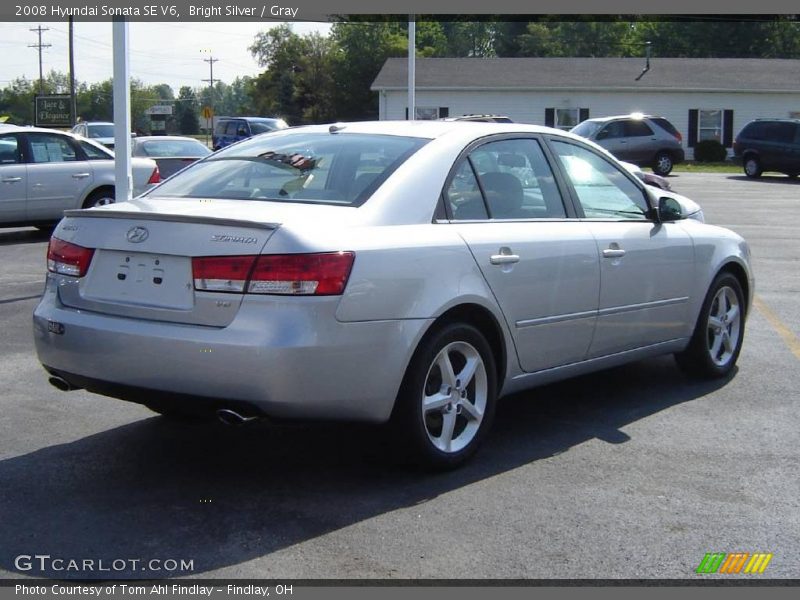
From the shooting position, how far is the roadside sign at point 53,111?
47.9 m

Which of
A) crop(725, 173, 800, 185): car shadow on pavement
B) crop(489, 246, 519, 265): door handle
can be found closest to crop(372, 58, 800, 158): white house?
crop(725, 173, 800, 185): car shadow on pavement

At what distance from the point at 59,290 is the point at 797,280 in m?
8.80

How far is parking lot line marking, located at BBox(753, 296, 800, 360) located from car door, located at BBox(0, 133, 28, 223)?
9.82 metres

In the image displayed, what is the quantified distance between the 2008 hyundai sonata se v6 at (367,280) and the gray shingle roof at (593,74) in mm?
43597

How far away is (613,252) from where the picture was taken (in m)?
6.21

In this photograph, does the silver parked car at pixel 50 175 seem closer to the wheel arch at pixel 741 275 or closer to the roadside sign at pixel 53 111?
the wheel arch at pixel 741 275

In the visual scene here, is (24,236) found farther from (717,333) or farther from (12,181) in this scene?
(717,333)

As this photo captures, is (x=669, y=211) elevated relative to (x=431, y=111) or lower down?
lower down

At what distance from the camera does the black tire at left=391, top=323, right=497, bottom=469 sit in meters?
5.02

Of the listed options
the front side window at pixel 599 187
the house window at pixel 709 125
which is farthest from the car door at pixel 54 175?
the house window at pixel 709 125

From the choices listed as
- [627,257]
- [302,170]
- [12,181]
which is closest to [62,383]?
[302,170]

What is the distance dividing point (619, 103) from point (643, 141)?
1587 cm

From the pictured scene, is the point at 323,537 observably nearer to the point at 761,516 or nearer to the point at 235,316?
the point at 235,316

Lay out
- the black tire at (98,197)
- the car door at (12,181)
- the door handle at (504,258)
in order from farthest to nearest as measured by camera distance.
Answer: the black tire at (98,197)
the car door at (12,181)
the door handle at (504,258)
